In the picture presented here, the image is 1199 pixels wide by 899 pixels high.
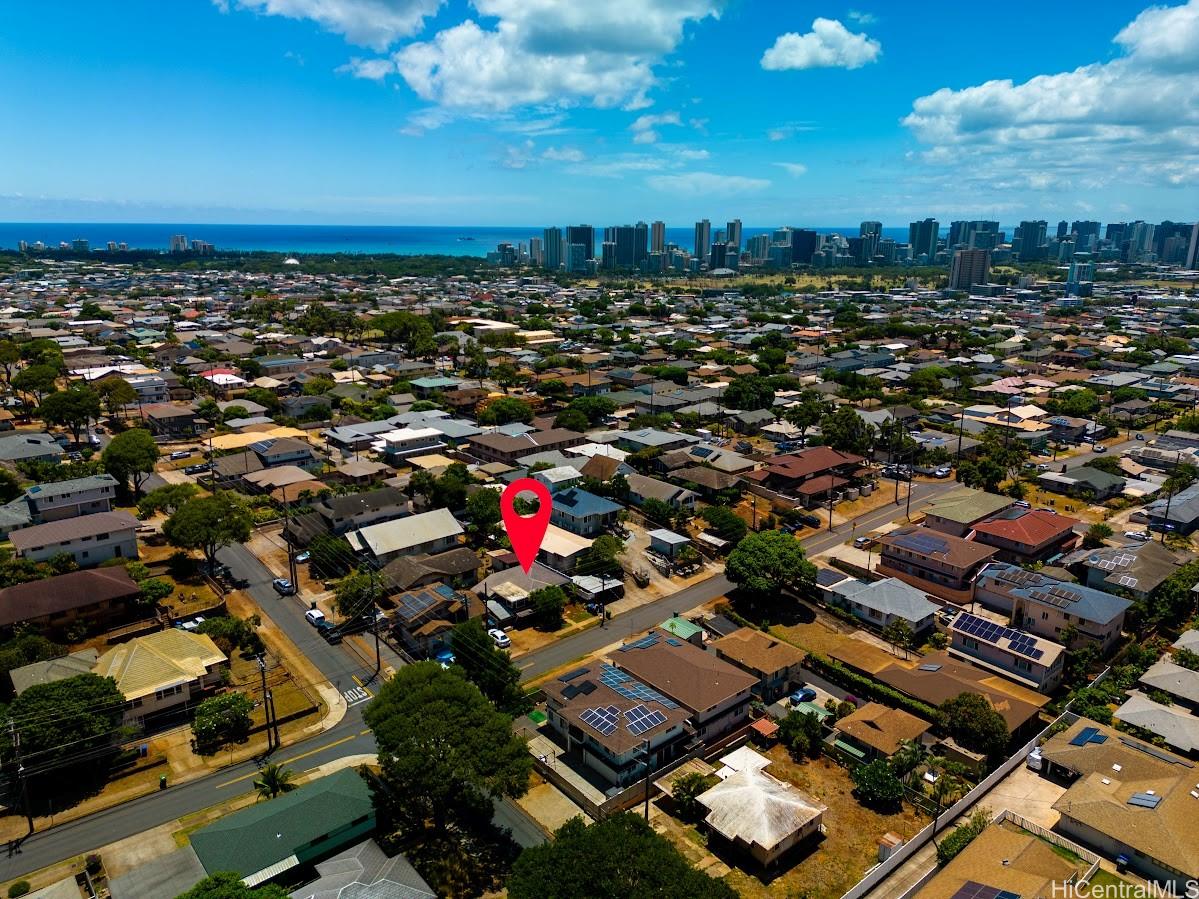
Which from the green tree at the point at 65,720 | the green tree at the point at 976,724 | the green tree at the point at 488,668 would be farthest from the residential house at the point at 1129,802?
the green tree at the point at 65,720

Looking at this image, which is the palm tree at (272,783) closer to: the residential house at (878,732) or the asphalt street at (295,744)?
the asphalt street at (295,744)

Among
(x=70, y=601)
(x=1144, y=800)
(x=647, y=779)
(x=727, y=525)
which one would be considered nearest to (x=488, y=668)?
(x=647, y=779)

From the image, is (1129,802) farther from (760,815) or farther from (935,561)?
(935,561)

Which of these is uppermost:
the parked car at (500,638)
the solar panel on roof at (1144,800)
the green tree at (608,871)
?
the green tree at (608,871)

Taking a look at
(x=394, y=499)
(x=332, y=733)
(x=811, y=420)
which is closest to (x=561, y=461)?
(x=394, y=499)

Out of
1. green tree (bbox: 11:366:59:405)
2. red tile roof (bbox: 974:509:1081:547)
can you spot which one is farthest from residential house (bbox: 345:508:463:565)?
green tree (bbox: 11:366:59:405)

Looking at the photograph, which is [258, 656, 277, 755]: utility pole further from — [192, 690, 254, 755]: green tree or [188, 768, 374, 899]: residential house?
[188, 768, 374, 899]: residential house
